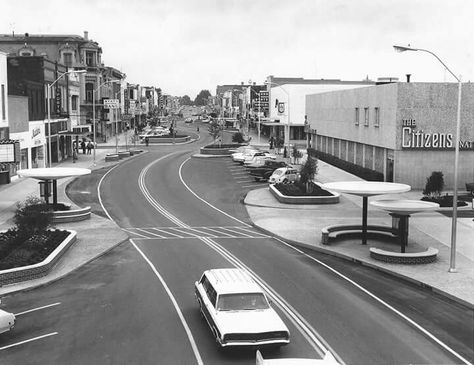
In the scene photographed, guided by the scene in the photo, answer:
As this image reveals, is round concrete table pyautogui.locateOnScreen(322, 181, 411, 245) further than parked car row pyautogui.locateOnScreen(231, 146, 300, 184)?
No

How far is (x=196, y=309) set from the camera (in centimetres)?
1973

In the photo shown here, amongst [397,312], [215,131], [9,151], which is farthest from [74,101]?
[397,312]

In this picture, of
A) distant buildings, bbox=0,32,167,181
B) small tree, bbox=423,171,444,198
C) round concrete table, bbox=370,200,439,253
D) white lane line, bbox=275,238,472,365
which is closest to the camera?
white lane line, bbox=275,238,472,365

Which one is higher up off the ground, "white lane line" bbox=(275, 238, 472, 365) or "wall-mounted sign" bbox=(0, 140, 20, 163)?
"wall-mounted sign" bbox=(0, 140, 20, 163)

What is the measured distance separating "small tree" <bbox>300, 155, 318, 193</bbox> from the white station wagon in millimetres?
24945

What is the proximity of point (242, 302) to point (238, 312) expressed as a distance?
0.43m

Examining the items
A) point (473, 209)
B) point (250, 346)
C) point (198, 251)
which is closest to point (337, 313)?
point (250, 346)

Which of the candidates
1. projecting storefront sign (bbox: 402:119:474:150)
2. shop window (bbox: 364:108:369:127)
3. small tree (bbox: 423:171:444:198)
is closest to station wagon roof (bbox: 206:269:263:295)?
small tree (bbox: 423:171:444:198)

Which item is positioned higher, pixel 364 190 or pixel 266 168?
pixel 364 190

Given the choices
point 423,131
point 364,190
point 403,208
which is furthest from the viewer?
point 423,131

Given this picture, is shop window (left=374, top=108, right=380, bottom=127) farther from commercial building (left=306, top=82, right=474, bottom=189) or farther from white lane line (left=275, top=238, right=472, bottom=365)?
white lane line (left=275, top=238, right=472, bottom=365)

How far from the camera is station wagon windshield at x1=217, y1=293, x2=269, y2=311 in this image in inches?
653

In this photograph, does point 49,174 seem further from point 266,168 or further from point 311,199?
point 266,168

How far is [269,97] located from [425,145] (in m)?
75.1
